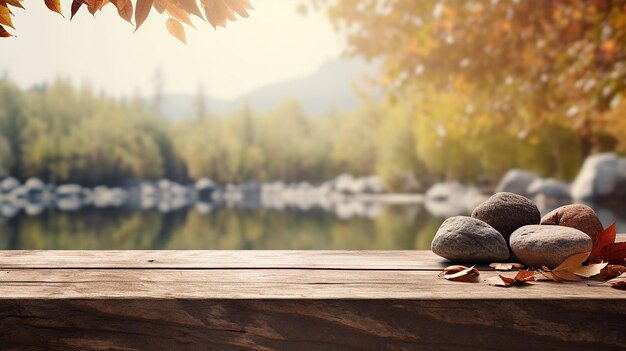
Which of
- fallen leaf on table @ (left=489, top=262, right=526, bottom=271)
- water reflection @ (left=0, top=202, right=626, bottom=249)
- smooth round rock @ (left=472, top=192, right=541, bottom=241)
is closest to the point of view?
fallen leaf on table @ (left=489, top=262, right=526, bottom=271)

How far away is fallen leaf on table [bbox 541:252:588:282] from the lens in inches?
69.0

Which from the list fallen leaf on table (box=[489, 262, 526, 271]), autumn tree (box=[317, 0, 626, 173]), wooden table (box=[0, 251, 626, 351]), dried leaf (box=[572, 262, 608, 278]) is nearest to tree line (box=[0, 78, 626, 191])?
autumn tree (box=[317, 0, 626, 173])

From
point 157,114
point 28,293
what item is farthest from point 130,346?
point 157,114

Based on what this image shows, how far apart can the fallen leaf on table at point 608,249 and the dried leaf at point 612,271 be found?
0.15 metres

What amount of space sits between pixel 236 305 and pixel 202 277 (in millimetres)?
325

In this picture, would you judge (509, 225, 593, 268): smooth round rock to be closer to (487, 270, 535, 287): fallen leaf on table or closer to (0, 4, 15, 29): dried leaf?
(487, 270, 535, 287): fallen leaf on table

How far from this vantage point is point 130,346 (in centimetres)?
145

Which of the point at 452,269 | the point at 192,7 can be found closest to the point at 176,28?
the point at 192,7

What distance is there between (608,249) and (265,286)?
1.29 meters

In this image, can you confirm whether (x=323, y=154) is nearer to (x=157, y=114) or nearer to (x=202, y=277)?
(x=157, y=114)

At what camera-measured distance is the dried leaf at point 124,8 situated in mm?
1785

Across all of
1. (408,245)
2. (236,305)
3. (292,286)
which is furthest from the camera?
(408,245)

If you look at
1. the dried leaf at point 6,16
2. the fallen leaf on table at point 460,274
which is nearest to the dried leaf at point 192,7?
the dried leaf at point 6,16

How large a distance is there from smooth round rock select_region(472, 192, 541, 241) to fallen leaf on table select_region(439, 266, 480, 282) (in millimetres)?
554
